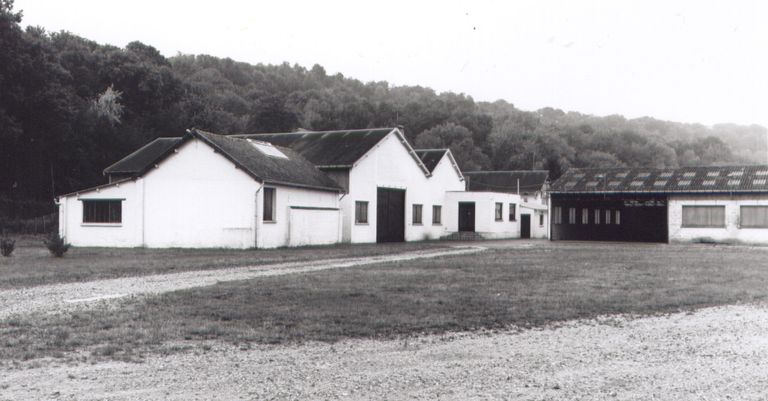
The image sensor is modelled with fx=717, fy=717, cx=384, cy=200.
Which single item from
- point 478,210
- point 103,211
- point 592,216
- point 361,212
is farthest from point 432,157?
point 103,211

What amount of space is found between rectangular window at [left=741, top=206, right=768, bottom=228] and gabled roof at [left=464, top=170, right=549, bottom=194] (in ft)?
103

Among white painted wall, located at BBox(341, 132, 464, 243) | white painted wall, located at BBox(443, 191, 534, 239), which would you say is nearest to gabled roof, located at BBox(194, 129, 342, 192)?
white painted wall, located at BBox(341, 132, 464, 243)

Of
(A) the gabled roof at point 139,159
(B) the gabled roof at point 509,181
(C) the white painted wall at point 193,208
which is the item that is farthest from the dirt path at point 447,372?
(B) the gabled roof at point 509,181

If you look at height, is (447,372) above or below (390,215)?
below

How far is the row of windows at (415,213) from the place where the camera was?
3698 cm

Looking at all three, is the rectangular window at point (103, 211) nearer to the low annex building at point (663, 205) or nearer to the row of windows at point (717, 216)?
the low annex building at point (663, 205)

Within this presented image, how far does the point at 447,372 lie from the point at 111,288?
31.0ft

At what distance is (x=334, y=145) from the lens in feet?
130

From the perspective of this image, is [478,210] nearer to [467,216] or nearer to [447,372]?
[467,216]

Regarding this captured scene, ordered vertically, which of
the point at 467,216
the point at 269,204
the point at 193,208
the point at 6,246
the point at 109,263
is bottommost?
the point at 109,263

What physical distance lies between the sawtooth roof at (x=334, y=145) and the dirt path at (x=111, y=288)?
681 inches

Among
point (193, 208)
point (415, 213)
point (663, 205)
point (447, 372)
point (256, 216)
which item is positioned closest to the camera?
point (447, 372)

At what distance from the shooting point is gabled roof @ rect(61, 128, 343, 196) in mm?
29188

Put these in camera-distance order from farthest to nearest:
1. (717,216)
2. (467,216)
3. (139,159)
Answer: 1. (467,216)
2. (139,159)
3. (717,216)
